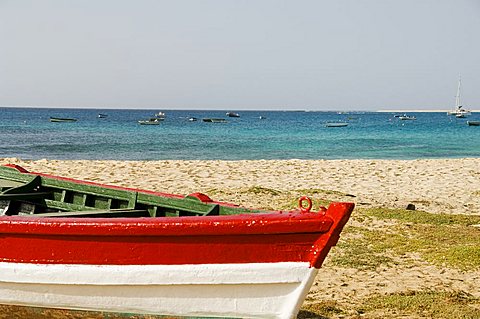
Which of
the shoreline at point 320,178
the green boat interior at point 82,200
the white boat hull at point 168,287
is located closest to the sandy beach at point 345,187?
the shoreline at point 320,178

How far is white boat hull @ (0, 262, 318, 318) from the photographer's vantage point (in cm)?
462

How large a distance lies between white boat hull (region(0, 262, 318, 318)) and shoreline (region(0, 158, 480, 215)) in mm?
8287

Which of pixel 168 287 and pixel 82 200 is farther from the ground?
pixel 82 200

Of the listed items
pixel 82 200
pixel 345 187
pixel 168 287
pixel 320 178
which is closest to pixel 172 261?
pixel 168 287

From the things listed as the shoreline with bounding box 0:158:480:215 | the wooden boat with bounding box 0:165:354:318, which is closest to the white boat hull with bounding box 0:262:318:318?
the wooden boat with bounding box 0:165:354:318

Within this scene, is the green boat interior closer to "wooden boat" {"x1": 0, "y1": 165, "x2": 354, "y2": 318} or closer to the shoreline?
"wooden boat" {"x1": 0, "y1": 165, "x2": 354, "y2": 318}

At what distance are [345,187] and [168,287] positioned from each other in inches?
499

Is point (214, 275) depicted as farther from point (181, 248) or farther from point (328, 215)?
point (328, 215)

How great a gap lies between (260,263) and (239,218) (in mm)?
386

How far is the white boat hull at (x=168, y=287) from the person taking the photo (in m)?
4.62

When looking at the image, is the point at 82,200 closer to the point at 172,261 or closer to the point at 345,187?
the point at 172,261

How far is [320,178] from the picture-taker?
1909 cm

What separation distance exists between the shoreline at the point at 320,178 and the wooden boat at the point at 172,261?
27.4 feet

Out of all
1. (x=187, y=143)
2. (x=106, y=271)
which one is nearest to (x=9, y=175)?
(x=106, y=271)
